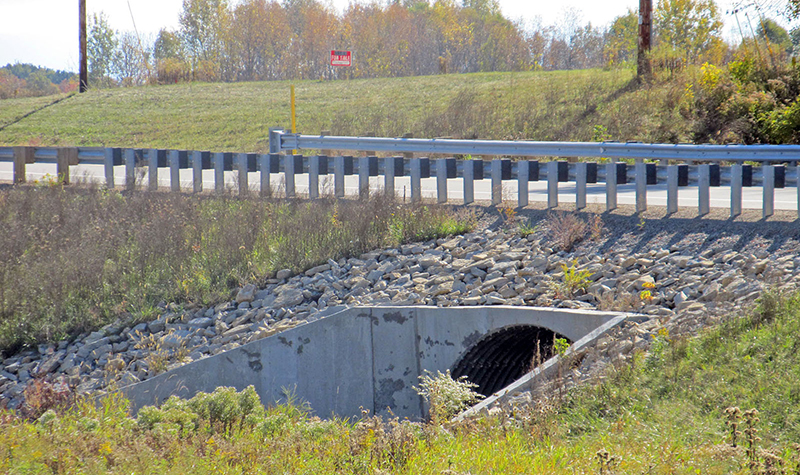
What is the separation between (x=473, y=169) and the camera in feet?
33.3

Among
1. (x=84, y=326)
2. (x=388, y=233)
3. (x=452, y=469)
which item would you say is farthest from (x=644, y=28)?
(x=452, y=469)

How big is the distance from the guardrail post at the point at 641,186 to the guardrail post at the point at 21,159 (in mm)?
11713

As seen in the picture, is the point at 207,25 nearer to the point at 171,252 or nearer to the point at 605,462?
the point at 171,252

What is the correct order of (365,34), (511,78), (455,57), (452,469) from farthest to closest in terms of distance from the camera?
(455,57) < (365,34) < (511,78) < (452,469)

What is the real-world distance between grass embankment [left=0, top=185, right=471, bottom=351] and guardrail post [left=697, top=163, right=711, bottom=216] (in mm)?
2883

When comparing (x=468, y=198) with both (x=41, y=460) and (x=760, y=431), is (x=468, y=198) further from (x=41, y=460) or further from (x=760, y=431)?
(x=41, y=460)

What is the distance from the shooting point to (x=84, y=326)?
30.0 feet

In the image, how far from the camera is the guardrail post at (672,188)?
341 inches

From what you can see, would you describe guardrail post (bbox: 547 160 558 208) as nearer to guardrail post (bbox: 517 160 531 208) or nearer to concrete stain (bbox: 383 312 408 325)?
guardrail post (bbox: 517 160 531 208)

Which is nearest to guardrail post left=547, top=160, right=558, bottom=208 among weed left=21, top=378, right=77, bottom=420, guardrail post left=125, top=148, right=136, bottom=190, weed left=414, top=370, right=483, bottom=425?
weed left=414, top=370, right=483, bottom=425

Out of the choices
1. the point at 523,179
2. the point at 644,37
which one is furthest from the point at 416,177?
the point at 644,37

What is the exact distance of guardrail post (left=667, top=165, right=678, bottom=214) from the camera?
8.67 meters

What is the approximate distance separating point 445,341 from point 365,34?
71577 millimetres

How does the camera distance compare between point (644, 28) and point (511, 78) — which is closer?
point (644, 28)
